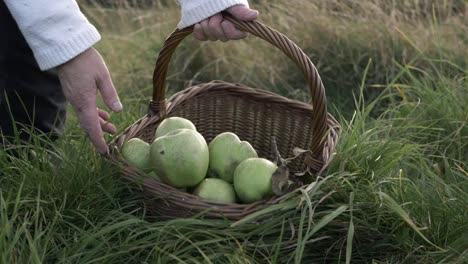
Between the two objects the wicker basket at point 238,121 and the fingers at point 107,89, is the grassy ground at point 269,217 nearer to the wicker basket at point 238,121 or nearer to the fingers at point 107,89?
the wicker basket at point 238,121

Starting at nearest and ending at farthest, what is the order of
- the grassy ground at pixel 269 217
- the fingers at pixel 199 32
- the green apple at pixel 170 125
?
1. the grassy ground at pixel 269 217
2. the fingers at pixel 199 32
3. the green apple at pixel 170 125

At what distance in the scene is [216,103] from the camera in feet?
7.63

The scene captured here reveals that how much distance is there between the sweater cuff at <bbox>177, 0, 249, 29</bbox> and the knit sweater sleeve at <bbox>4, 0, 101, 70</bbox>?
253mm

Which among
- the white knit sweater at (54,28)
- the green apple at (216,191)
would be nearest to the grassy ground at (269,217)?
the green apple at (216,191)

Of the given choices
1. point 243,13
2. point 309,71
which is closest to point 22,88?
point 243,13

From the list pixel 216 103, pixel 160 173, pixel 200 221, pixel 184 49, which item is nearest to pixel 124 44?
pixel 184 49

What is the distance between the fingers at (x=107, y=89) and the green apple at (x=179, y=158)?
0.15 meters

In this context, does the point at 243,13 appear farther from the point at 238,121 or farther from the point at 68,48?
the point at 238,121

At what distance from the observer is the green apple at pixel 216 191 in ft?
6.15

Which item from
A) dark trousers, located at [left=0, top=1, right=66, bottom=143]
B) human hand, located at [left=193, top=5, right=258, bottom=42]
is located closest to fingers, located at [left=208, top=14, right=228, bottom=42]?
human hand, located at [left=193, top=5, right=258, bottom=42]

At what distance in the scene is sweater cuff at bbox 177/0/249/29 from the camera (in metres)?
1.86

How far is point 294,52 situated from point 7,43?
2.62 feet

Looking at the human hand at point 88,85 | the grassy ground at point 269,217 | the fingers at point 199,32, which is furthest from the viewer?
the fingers at point 199,32

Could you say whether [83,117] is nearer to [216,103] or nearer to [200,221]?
[200,221]
